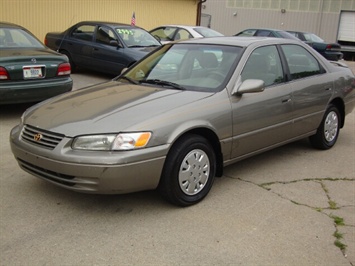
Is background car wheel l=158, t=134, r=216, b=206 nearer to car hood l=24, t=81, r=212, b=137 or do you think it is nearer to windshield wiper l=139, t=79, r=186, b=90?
car hood l=24, t=81, r=212, b=137

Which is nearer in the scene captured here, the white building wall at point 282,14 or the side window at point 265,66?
the side window at point 265,66

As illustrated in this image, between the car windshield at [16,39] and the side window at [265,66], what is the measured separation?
13.9ft

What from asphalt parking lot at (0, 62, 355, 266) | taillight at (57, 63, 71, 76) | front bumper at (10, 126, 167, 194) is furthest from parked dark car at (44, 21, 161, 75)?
front bumper at (10, 126, 167, 194)

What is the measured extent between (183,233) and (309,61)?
127 inches

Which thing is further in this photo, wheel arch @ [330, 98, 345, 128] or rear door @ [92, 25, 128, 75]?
rear door @ [92, 25, 128, 75]

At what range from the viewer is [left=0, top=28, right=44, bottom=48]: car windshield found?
7.16 meters

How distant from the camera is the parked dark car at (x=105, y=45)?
411 inches

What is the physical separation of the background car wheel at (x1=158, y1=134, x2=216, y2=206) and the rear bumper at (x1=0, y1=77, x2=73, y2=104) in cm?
354

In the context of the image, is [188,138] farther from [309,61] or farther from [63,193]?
[309,61]

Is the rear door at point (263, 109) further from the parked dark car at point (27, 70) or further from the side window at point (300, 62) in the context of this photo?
the parked dark car at point (27, 70)

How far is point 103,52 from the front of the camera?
35.2 ft

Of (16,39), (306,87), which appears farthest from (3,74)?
(306,87)

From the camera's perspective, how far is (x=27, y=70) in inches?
260

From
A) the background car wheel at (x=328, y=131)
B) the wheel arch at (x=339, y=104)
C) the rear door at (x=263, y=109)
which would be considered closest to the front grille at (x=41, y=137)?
the rear door at (x=263, y=109)
